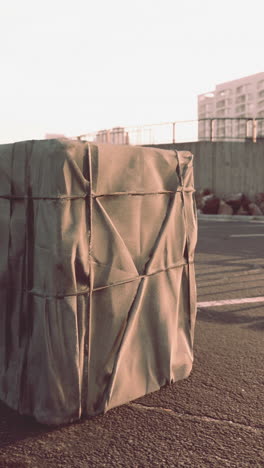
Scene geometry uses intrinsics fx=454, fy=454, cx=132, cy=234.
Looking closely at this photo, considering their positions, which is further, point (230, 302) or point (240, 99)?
point (240, 99)

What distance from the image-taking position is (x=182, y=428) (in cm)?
263

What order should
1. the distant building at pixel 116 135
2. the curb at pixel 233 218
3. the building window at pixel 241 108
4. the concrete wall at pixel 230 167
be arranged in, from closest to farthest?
the curb at pixel 233 218 < the concrete wall at pixel 230 167 < the distant building at pixel 116 135 < the building window at pixel 241 108

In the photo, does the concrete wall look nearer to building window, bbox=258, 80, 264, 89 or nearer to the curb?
the curb

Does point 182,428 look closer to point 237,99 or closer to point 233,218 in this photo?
point 233,218

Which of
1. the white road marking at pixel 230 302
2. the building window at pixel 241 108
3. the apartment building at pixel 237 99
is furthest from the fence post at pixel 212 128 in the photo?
the building window at pixel 241 108

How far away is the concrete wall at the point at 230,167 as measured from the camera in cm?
1867

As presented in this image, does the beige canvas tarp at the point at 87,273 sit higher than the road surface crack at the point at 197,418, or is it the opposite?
the beige canvas tarp at the point at 87,273

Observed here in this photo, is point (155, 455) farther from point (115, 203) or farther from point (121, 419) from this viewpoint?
point (115, 203)

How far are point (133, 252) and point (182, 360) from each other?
96cm

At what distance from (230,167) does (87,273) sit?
56.6ft

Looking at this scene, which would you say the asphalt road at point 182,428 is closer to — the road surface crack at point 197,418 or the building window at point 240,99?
the road surface crack at point 197,418

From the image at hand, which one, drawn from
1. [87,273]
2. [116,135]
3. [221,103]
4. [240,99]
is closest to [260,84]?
[240,99]

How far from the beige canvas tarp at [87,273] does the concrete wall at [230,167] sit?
1612 cm

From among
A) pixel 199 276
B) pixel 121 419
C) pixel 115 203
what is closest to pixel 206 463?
pixel 121 419
